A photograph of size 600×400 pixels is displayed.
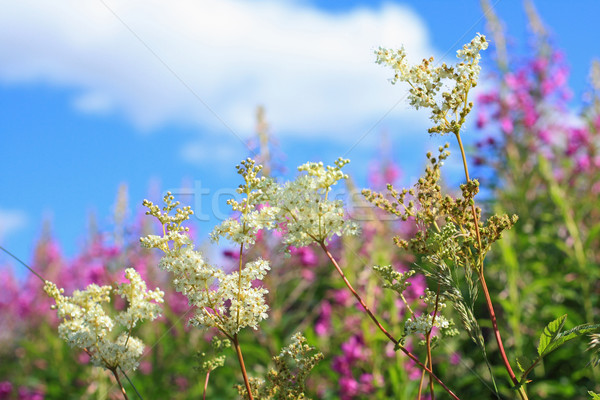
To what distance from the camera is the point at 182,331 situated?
5996 mm

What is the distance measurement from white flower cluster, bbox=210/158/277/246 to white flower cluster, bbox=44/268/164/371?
27 cm

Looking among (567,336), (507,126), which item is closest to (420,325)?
(567,336)

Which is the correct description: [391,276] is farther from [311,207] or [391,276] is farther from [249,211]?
[249,211]

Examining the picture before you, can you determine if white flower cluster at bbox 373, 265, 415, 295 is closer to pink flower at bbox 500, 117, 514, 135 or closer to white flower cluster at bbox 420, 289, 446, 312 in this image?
white flower cluster at bbox 420, 289, 446, 312

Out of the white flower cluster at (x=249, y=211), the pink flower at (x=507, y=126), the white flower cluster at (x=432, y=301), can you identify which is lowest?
the white flower cluster at (x=432, y=301)

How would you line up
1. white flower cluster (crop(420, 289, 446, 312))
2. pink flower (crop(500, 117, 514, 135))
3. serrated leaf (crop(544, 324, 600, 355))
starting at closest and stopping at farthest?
serrated leaf (crop(544, 324, 600, 355))
white flower cluster (crop(420, 289, 446, 312))
pink flower (crop(500, 117, 514, 135))

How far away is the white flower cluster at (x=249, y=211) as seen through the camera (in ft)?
4.11

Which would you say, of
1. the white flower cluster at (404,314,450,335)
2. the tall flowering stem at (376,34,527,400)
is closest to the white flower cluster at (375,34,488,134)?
the tall flowering stem at (376,34,527,400)

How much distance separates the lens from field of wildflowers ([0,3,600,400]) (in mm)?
1229

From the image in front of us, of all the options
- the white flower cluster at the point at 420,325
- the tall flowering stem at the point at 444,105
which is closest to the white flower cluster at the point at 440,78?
the tall flowering stem at the point at 444,105

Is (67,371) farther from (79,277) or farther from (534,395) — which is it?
(534,395)

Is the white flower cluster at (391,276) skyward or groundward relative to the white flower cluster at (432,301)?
skyward

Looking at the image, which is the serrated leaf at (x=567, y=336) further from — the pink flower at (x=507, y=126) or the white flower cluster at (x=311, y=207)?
the pink flower at (x=507, y=126)

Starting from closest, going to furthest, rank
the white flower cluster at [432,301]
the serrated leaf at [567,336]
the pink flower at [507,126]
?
the serrated leaf at [567,336], the white flower cluster at [432,301], the pink flower at [507,126]
